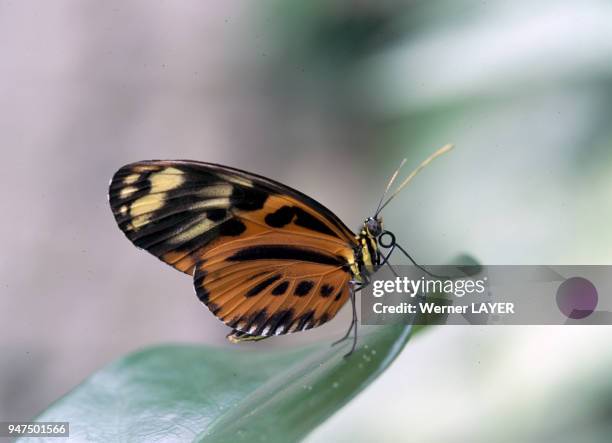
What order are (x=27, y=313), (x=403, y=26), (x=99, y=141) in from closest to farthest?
(x=403, y=26) < (x=27, y=313) < (x=99, y=141)

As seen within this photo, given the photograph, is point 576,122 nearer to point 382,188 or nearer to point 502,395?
point 502,395

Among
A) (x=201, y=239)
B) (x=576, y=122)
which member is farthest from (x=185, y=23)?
(x=201, y=239)

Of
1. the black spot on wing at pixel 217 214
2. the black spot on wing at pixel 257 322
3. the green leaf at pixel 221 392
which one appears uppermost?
the black spot on wing at pixel 217 214

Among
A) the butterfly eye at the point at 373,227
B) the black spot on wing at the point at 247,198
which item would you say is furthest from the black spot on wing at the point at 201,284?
the butterfly eye at the point at 373,227

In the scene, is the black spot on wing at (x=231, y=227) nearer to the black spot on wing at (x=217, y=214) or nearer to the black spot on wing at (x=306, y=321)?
the black spot on wing at (x=217, y=214)

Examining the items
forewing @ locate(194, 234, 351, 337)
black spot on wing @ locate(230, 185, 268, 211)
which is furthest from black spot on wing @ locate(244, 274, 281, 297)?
black spot on wing @ locate(230, 185, 268, 211)

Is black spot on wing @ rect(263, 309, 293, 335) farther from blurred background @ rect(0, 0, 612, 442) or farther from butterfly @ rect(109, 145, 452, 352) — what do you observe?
blurred background @ rect(0, 0, 612, 442)

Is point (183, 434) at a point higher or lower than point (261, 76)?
lower

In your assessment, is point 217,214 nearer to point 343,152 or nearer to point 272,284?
point 272,284

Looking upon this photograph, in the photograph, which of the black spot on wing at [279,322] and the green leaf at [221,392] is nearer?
the green leaf at [221,392]
